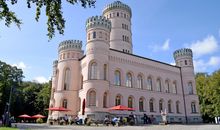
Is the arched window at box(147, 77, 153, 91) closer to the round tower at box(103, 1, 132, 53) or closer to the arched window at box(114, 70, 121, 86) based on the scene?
the arched window at box(114, 70, 121, 86)

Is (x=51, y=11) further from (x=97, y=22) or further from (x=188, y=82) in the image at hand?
(x=188, y=82)

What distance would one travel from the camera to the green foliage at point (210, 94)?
1651 inches

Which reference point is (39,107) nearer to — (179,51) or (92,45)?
(92,45)

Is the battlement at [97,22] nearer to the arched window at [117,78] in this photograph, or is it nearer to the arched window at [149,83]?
the arched window at [117,78]

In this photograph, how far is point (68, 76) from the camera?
37.0 meters

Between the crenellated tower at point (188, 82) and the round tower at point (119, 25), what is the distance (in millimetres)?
10156

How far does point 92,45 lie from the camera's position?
3253 centimetres

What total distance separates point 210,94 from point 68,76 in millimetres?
28570

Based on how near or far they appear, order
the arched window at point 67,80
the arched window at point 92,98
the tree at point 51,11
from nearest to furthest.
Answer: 1. the tree at point 51,11
2. the arched window at point 92,98
3. the arched window at point 67,80

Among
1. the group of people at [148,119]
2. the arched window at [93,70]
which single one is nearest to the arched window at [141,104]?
the group of people at [148,119]

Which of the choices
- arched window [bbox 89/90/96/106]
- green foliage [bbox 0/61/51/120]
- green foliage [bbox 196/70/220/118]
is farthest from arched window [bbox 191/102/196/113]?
green foliage [bbox 0/61/51/120]

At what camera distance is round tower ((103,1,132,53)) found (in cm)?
4419

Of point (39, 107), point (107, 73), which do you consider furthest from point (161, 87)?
point (39, 107)

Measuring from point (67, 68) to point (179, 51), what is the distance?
22179 millimetres
